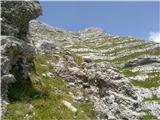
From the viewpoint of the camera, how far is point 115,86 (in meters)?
30.7

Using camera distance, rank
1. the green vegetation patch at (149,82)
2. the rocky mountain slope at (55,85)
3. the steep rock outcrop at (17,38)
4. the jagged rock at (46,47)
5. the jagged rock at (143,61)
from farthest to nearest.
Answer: the jagged rock at (143,61), the green vegetation patch at (149,82), the jagged rock at (46,47), the steep rock outcrop at (17,38), the rocky mountain slope at (55,85)

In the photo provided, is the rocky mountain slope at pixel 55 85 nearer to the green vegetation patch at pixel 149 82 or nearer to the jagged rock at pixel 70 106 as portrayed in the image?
the jagged rock at pixel 70 106

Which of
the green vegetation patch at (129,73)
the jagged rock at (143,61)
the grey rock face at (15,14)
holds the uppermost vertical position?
the grey rock face at (15,14)

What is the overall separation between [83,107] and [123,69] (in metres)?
32.1

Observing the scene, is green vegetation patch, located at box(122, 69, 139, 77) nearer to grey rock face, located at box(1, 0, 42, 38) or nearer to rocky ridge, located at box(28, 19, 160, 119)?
rocky ridge, located at box(28, 19, 160, 119)

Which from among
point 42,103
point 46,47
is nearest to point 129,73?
point 46,47

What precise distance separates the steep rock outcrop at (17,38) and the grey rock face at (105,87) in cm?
568

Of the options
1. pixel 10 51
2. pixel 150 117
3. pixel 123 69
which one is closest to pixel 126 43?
pixel 123 69

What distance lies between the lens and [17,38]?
2561 centimetres

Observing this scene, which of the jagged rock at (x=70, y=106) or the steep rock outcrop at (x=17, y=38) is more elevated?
the steep rock outcrop at (x=17, y=38)

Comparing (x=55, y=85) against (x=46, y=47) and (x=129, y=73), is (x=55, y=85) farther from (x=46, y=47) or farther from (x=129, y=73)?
(x=129, y=73)

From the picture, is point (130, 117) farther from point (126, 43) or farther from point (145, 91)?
point (126, 43)

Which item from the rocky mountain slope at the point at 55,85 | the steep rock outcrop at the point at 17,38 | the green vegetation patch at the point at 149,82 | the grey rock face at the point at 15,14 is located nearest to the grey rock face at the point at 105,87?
the rocky mountain slope at the point at 55,85

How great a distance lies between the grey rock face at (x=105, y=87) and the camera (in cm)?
2795
